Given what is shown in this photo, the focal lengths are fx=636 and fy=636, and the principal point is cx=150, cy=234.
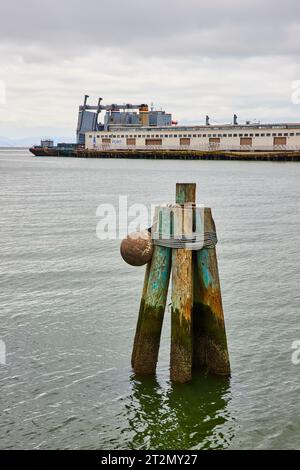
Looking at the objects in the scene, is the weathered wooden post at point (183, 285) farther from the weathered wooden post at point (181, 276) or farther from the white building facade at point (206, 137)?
the white building facade at point (206, 137)

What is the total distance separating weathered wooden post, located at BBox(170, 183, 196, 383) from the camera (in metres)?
9.26

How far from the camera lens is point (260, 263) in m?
19.4

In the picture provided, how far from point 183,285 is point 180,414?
72.5 inches

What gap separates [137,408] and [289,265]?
1073cm

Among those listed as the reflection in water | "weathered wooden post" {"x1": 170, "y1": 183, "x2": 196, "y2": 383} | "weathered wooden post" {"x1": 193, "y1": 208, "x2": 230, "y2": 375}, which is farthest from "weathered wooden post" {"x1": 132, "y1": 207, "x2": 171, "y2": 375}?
the reflection in water

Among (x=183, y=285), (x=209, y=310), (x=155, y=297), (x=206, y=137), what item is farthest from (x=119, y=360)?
(x=206, y=137)

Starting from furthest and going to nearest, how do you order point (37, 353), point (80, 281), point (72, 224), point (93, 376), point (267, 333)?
point (72, 224)
point (80, 281)
point (267, 333)
point (37, 353)
point (93, 376)

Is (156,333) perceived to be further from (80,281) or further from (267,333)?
(80,281)

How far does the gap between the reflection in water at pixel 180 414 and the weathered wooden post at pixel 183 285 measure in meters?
0.62

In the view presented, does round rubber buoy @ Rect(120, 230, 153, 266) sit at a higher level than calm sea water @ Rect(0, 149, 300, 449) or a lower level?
higher

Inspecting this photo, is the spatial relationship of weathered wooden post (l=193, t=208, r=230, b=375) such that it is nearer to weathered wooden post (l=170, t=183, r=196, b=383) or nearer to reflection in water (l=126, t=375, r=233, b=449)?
weathered wooden post (l=170, t=183, r=196, b=383)

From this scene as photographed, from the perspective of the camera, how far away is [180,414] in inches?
358

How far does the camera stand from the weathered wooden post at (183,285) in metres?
9.26

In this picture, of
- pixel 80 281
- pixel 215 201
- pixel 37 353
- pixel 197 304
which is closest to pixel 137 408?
pixel 197 304
